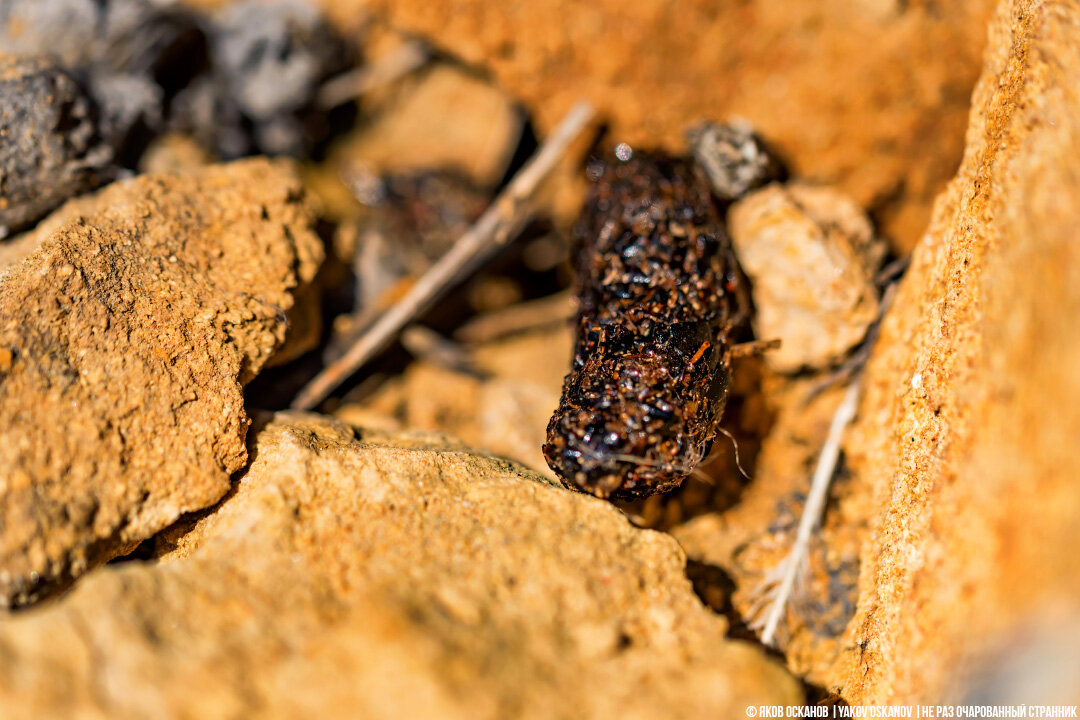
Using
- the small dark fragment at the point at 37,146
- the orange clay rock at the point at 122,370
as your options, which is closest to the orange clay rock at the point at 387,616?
the orange clay rock at the point at 122,370

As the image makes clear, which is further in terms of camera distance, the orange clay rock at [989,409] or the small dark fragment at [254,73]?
the small dark fragment at [254,73]

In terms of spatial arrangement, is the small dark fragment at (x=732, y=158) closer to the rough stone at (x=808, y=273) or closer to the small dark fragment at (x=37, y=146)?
the rough stone at (x=808, y=273)

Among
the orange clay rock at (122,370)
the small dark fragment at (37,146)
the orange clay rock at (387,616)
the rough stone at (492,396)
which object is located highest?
the small dark fragment at (37,146)

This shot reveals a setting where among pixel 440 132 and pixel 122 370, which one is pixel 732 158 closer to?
pixel 440 132

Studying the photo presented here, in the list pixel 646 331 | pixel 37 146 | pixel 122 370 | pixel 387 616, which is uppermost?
pixel 37 146

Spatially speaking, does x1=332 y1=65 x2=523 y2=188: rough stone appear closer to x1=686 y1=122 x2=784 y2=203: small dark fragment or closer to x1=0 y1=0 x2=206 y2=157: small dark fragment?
x1=0 y1=0 x2=206 y2=157: small dark fragment

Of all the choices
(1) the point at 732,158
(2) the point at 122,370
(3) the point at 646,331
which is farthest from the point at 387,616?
(1) the point at 732,158
